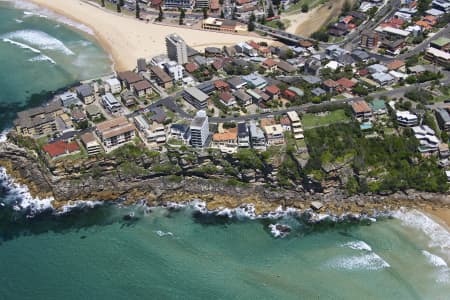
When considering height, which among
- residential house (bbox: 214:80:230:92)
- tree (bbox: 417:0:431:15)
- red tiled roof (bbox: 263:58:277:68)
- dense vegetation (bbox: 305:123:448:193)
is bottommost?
dense vegetation (bbox: 305:123:448:193)

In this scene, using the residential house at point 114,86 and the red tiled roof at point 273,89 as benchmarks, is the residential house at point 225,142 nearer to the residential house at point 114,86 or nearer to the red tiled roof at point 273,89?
the red tiled roof at point 273,89

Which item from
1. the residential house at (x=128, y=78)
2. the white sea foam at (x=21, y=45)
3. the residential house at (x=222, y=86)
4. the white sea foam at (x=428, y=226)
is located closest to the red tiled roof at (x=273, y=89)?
the residential house at (x=222, y=86)

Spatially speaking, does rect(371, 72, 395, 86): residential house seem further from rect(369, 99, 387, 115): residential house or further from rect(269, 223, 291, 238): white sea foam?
rect(269, 223, 291, 238): white sea foam

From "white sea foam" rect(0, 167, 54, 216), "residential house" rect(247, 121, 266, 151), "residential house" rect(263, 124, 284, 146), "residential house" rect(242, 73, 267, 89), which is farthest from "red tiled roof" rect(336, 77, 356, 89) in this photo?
"white sea foam" rect(0, 167, 54, 216)

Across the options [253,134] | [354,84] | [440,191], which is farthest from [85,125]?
[440,191]

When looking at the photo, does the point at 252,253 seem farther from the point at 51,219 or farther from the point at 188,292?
the point at 51,219
